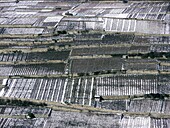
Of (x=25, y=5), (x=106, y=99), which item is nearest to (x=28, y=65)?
(x=106, y=99)

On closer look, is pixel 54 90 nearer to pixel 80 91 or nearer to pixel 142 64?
pixel 80 91

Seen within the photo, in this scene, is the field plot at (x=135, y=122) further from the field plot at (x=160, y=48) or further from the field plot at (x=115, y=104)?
the field plot at (x=160, y=48)

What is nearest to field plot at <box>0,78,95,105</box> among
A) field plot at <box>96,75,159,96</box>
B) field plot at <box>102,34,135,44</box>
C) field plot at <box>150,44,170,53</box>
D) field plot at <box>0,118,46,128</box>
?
field plot at <box>96,75,159,96</box>

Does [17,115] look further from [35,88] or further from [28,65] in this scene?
[28,65]

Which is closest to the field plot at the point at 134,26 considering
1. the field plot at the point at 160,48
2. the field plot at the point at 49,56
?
the field plot at the point at 160,48

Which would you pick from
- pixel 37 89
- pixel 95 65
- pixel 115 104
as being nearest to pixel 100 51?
pixel 95 65
